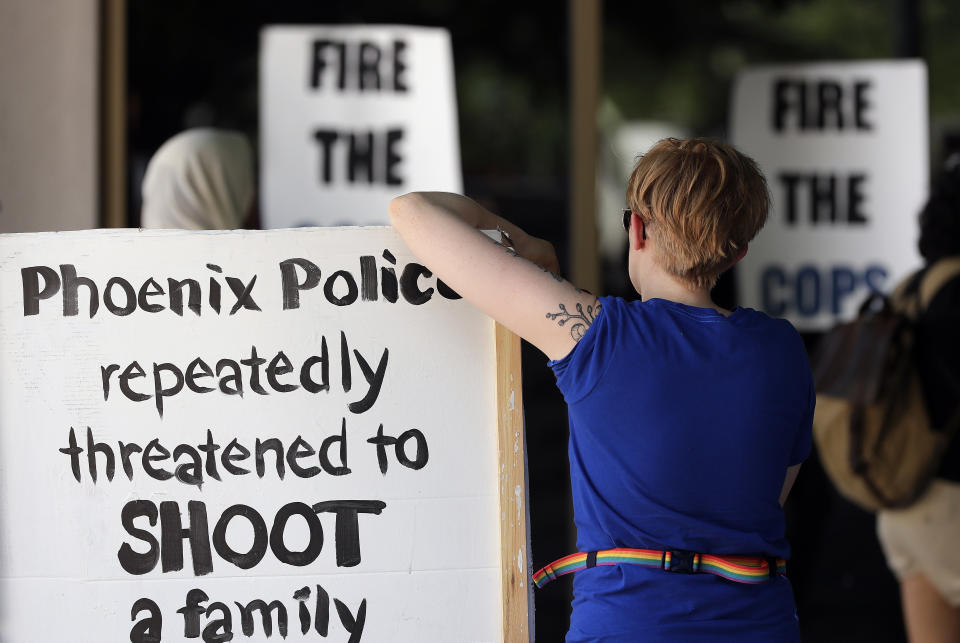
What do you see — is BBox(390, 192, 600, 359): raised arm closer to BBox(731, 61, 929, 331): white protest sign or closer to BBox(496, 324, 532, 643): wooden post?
BBox(496, 324, 532, 643): wooden post

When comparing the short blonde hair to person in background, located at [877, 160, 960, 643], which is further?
person in background, located at [877, 160, 960, 643]

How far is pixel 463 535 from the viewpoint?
1770mm

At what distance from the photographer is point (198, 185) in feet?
8.55

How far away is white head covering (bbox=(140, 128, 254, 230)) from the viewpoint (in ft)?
8.48

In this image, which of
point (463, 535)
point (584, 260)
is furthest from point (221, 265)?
point (584, 260)

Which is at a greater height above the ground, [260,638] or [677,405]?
[677,405]

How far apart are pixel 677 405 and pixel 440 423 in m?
0.43

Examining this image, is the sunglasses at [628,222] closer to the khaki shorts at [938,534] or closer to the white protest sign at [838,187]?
the khaki shorts at [938,534]

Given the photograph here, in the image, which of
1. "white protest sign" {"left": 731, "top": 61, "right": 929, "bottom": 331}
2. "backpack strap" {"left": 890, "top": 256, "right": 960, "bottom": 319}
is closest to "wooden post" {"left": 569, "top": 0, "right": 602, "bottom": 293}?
"white protest sign" {"left": 731, "top": 61, "right": 929, "bottom": 331}

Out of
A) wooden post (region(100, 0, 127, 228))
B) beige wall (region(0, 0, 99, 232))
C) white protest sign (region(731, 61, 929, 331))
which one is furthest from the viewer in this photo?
white protest sign (region(731, 61, 929, 331))

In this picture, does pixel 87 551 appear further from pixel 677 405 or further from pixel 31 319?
pixel 677 405

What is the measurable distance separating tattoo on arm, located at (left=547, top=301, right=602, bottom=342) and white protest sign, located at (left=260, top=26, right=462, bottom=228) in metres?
2.06

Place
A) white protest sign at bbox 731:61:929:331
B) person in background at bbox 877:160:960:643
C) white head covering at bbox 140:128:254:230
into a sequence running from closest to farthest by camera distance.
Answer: white head covering at bbox 140:128:254:230 → person in background at bbox 877:160:960:643 → white protest sign at bbox 731:61:929:331

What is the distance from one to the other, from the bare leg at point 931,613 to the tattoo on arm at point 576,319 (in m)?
2.00
